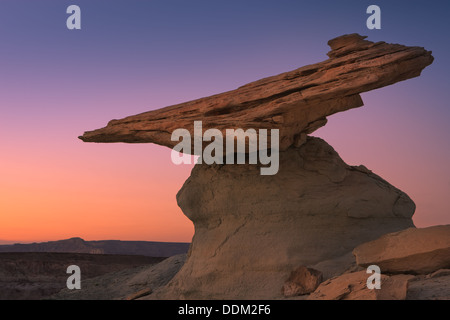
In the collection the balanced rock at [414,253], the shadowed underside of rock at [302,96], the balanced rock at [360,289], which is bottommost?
the balanced rock at [360,289]

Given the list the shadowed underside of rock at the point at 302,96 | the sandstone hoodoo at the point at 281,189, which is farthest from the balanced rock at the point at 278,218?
the shadowed underside of rock at the point at 302,96

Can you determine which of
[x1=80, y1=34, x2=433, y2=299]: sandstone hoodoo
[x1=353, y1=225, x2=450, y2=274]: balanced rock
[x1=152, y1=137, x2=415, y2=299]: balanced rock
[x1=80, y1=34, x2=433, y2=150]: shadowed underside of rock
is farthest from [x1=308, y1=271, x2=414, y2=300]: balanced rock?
[x1=80, y1=34, x2=433, y2=150]: shadowed underside of rock

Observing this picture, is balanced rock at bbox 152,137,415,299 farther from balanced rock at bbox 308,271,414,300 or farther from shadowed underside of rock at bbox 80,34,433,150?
balanced rock at bbox 308,271,414,300

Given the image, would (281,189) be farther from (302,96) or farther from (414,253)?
(414,253)

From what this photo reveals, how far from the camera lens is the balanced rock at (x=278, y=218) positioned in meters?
9.60

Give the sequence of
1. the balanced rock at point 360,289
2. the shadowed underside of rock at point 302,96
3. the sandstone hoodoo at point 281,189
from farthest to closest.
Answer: the sandstone hoodoo at point 281,189
the shadowed underside of rock at point 302,96
the balanced rock at point 360,289

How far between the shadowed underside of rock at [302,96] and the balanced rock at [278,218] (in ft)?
3.23

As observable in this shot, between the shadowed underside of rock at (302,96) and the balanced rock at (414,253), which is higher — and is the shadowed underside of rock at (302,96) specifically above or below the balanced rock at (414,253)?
above

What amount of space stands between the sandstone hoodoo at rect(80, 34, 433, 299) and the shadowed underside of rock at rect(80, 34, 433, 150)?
2cm

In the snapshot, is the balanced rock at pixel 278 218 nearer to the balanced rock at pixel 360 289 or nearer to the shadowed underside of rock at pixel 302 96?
the shadowed underside of rock at pixel 302 96

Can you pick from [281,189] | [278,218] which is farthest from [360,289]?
[281,189]

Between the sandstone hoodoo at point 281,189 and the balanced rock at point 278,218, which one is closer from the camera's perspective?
the sandstone hoodoo at point 281,189
